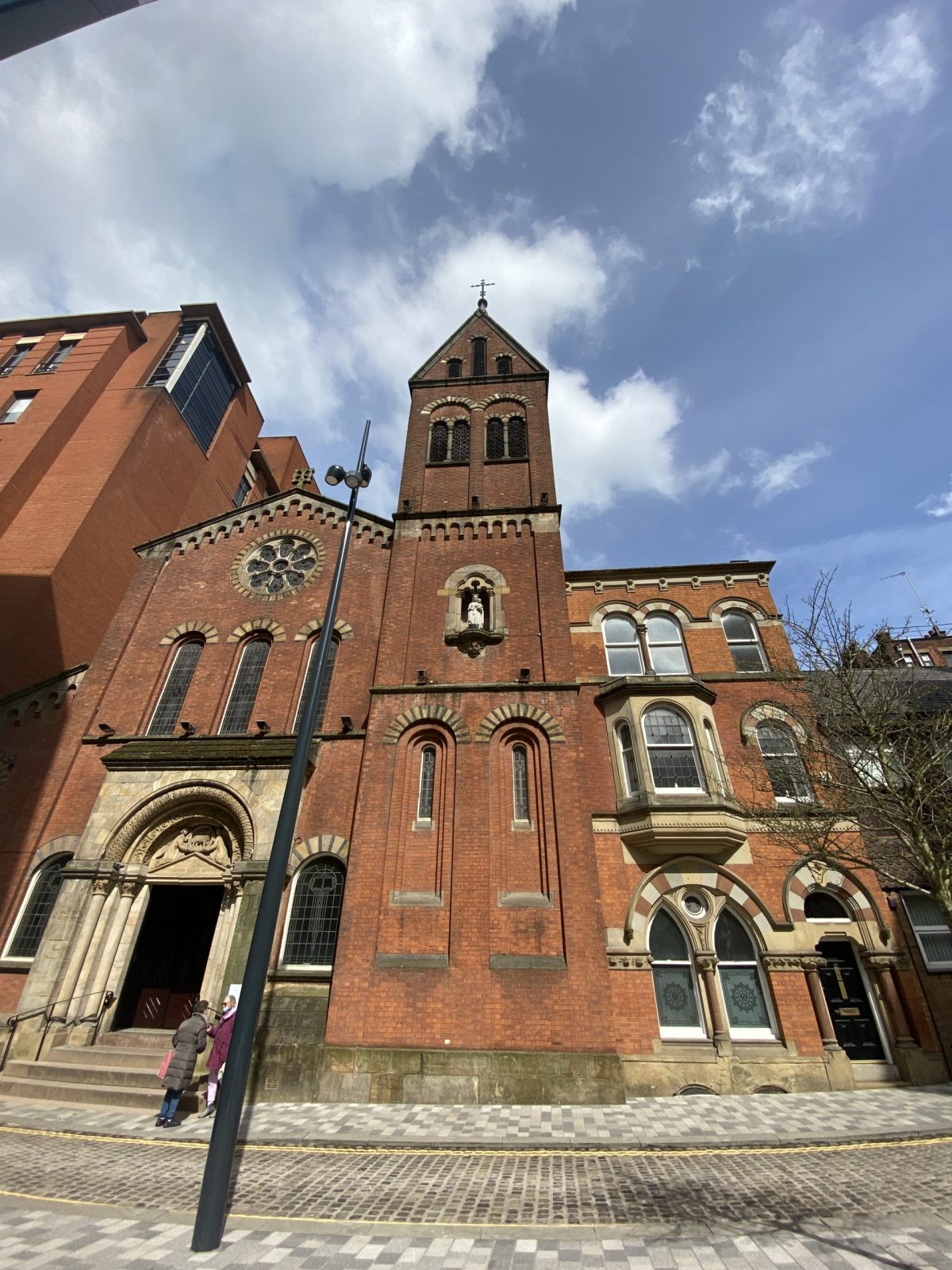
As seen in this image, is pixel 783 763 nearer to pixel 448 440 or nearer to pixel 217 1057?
pixel 217 1057

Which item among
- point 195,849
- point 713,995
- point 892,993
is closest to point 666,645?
point 713,995

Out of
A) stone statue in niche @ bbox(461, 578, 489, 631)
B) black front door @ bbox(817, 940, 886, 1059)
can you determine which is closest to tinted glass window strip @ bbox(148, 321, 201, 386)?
stone statue in niche @ bbox(461, 578, 489, 631)

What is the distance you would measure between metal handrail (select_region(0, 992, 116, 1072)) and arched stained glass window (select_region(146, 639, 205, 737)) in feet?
18.8

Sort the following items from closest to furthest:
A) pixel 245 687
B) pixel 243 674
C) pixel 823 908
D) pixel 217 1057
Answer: pixel 217 1057 → pixel 823 908 → pixel 245 687 → pixel 243 674

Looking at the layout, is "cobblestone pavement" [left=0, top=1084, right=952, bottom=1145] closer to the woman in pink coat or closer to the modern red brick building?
the woman in pink coat

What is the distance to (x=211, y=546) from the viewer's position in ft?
60.6

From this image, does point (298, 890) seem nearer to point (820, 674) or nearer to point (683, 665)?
point (683, 665)

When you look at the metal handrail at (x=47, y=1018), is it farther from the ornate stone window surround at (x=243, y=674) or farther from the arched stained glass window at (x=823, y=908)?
the arched stained glass window at (x=823, y=908)

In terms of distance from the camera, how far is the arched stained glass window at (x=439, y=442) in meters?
19.4

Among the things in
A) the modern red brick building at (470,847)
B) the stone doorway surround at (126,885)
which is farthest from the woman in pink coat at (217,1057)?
the stone doorway surround at (126,885)

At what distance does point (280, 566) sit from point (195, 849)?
27.6ft

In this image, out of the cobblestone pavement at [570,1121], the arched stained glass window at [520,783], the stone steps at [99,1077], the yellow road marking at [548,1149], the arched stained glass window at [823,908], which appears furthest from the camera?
the arched stained glass window at [520,783]

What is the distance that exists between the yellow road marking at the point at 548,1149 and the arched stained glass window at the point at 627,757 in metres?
→ 6.65

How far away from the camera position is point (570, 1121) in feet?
28.1
